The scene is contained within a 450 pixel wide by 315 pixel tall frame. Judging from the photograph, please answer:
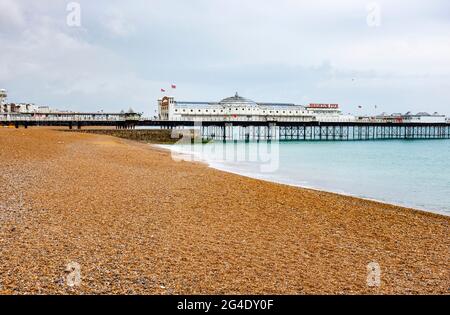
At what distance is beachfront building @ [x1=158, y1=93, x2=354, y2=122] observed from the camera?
85.8 meters

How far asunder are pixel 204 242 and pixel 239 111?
83578 mm

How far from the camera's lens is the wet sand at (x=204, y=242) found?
532 cm

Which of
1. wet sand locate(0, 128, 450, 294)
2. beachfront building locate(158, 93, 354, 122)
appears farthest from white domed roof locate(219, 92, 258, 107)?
wet sand locate(0, 128, 450, 294)

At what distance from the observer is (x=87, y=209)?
9141mm

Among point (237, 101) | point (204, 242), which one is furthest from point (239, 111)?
point (204, 242)

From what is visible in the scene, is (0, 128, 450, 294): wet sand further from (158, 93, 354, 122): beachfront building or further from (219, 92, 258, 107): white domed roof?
(219, 92, 258, 107): white domed roof

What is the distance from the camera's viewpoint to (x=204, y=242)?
7.17 metres

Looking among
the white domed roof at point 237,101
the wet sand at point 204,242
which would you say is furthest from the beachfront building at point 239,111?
the wet sand at point 204,242

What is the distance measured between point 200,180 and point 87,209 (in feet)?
21.4

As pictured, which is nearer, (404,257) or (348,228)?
(404,257)

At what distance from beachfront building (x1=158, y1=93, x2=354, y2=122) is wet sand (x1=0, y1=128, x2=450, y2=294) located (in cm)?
7344
